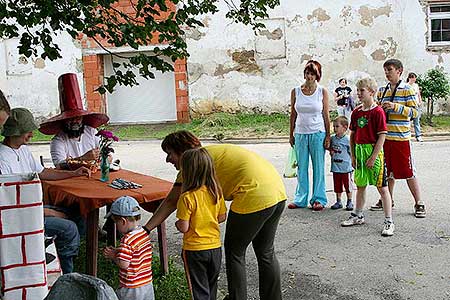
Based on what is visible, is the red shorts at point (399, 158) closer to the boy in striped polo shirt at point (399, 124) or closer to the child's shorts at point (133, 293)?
the boy in striped polo shirt at point (399, 124)

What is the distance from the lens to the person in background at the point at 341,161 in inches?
307

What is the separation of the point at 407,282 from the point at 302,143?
296 cm

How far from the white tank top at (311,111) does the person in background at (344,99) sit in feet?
23.6

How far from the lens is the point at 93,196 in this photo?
474cm

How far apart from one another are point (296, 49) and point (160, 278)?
50.6 feet

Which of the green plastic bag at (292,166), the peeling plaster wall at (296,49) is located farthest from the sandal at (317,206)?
the peeling plaster wall at (296,49)

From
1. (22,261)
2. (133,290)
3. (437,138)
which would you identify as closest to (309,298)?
(133,290)

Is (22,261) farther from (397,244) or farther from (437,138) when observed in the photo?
(437,138)

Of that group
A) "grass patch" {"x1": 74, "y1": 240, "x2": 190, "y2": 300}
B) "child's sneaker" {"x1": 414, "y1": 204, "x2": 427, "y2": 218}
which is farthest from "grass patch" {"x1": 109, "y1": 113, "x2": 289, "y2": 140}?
"grass patch" {"x1": 74, "y1": 240, "x2": 190, "y2": 300}

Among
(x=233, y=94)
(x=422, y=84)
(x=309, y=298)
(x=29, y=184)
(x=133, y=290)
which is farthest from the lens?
(x=233, y=94)

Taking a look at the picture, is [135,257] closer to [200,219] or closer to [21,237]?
[200,219]

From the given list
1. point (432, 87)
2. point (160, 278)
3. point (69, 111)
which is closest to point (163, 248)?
point (160, 278)

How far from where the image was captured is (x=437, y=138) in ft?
52.0

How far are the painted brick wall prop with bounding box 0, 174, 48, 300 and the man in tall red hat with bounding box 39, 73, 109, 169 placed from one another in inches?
109
